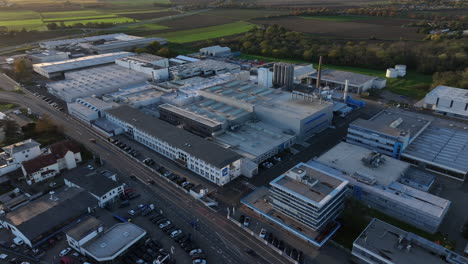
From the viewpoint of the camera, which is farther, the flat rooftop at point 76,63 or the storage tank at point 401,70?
the flat rooftop at point 76,63

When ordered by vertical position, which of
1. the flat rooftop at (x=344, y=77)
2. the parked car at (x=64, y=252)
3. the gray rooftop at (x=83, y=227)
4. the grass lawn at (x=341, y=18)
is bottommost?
the parked car at (x=64, y=252)

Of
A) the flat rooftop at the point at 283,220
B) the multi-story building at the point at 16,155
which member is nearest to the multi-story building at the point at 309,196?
the flat rooftop at the point at 283,220

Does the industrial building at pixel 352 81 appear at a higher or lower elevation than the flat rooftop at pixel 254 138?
higher

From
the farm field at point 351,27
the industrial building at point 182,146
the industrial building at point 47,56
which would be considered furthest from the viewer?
the farm field at point 351,27

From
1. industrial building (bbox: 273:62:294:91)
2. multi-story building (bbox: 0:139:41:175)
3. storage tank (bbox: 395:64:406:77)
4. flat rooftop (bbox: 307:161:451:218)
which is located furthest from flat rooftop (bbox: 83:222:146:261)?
storage tank (bbox: 395:64:406:77)

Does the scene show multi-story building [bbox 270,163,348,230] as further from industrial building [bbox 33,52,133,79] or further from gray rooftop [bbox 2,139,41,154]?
industrial building [bbox 33,52,133,79]

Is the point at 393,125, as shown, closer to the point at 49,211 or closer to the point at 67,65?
the point at 49,211

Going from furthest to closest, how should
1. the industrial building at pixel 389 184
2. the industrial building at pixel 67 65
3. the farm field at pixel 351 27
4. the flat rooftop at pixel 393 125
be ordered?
the farm field at pixel 351 27 → the industrial building at pixel 67 65 → the flat rooftop at pixel 393 125 → the industrial building at pixel 389 184

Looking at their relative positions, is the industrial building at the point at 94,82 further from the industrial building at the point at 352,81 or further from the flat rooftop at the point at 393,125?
the flat rooftop at the point at 393,125
